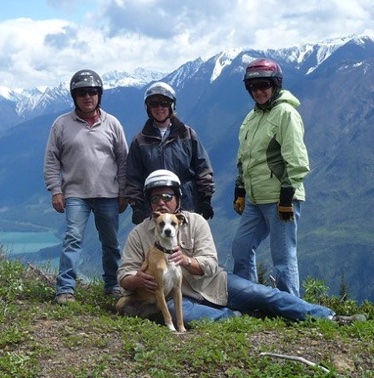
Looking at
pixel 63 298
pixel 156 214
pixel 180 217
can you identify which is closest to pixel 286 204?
pixel 180 217

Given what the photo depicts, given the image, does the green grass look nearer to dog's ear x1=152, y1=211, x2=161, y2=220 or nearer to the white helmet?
dog's ear x1=152, y1=211, x2=161, y2=220

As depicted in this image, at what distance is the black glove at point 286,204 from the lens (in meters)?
7.76

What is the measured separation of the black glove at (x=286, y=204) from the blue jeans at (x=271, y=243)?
0.18 meters

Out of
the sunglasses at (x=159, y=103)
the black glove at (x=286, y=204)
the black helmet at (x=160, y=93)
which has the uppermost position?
the black helmet at (x=160, y=93)

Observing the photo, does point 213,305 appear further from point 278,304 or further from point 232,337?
point 232,337

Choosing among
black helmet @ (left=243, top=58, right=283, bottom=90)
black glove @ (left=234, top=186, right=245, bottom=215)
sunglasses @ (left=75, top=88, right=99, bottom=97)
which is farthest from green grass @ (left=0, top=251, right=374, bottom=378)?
black helmet @ (left=243, top=58, right=283, bottom=90)

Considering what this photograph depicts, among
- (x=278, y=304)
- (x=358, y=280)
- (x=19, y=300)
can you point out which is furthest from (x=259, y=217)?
(x=358, y=280)

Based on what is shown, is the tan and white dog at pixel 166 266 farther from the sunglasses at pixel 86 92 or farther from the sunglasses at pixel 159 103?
the sunglasses at pixel 86 92

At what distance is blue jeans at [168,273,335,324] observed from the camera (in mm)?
7688

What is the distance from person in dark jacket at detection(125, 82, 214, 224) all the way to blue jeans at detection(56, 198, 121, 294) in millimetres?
653

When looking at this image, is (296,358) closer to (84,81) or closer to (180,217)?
(180,217)

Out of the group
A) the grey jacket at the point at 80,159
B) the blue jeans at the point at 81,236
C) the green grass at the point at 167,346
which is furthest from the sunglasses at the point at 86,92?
the green grass at the point at 167,346

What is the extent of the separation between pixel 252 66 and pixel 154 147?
5.34ft

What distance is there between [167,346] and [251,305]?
1901 mm
